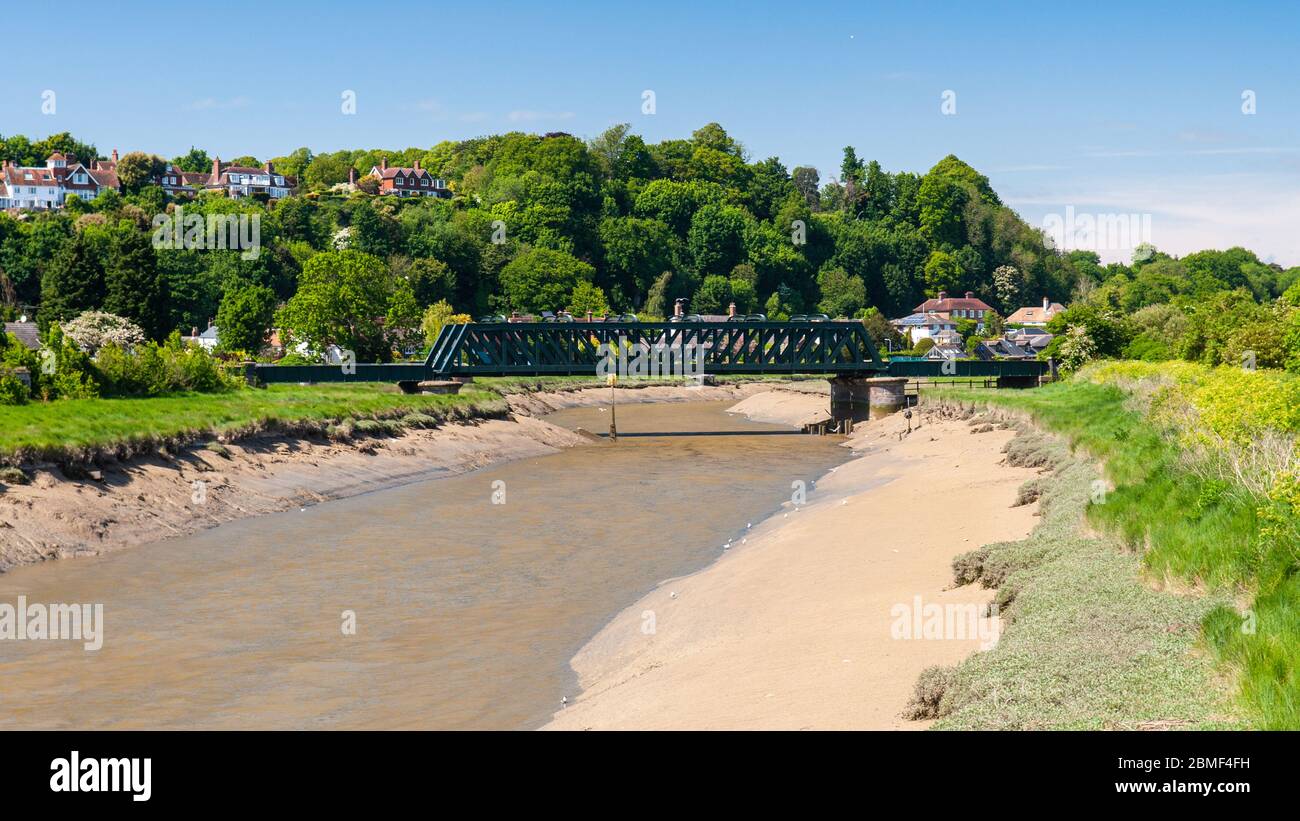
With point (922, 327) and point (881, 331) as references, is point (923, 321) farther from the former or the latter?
point (881, 331)

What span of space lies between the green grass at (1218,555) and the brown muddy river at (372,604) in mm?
10446

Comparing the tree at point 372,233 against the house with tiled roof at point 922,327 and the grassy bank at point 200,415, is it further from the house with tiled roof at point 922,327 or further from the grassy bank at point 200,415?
the grassy bank at point 200,415

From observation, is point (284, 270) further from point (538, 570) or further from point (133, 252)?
point (538, 570)

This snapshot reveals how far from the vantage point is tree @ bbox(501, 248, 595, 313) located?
167m

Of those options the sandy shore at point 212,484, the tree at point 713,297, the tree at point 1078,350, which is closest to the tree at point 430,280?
the tree at point 713,297

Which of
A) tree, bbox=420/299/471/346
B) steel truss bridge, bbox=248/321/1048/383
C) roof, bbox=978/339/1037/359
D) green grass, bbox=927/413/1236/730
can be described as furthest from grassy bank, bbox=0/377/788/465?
roof, bbox=978/339/1037/359

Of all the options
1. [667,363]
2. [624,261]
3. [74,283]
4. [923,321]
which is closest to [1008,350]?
A: [667,363]

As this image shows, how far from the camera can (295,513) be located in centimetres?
4675

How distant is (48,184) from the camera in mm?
193375

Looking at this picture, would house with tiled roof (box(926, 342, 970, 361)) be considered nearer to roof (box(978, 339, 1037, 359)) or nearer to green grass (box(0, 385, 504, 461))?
roof (box(978, 339, 1037, 359))

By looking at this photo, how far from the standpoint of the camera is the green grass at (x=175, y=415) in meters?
42.0

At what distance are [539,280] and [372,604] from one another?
139958 mm

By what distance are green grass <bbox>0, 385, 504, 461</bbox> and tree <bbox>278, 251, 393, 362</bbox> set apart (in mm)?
19754
